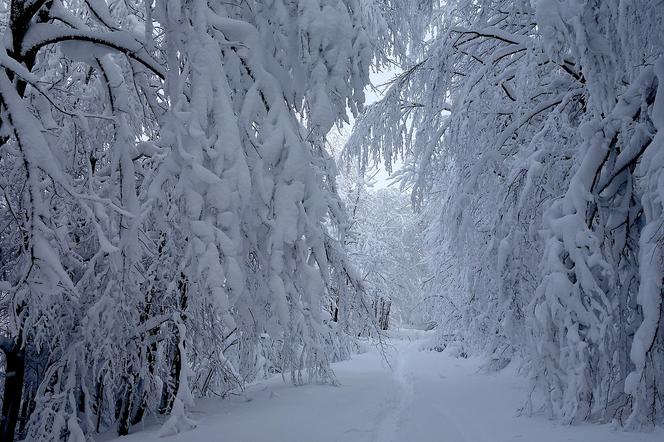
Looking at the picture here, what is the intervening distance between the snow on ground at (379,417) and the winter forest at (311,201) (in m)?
0.05

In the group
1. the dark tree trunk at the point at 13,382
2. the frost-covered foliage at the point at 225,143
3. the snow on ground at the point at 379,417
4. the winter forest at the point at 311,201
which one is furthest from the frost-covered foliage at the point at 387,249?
the frost-covered foliage at the point at 225,143

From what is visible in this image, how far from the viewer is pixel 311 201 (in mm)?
2586

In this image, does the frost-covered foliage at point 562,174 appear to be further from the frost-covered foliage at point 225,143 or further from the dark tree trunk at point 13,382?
the dark tree trunk at point 13,382

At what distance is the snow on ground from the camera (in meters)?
4.64

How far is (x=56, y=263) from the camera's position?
2.96m

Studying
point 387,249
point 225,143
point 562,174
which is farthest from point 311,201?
point 387,249

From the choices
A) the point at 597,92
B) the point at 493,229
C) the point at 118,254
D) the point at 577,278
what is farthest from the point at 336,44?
the point at 493,229

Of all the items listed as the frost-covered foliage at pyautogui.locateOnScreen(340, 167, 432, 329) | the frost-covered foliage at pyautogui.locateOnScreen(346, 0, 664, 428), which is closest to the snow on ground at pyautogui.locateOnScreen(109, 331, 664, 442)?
the frost-covered foliage at pyautogui.locateOnScreen(346, 0, 664, 428)

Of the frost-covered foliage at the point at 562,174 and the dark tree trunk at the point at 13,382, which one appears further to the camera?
the dark tree trunk at the point at 13,382

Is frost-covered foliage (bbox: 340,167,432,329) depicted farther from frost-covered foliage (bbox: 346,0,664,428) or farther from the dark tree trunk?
the dark tree trunk

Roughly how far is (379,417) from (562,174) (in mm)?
3512

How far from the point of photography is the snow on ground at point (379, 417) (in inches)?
183

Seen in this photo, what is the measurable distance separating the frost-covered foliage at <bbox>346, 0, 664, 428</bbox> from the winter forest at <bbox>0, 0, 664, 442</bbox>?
0.9 inches

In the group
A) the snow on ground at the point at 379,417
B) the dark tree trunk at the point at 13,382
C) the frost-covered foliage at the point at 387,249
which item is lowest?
the snow on ground at the point at 379,417
